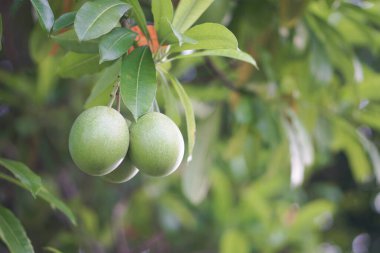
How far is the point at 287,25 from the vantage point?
4.54 ft

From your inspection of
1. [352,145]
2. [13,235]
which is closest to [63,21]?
[13,235]

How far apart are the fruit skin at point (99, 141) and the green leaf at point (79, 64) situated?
0.22 m

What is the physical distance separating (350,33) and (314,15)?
294mm

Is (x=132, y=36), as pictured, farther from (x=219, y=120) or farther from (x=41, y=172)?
(x=41, y=172)

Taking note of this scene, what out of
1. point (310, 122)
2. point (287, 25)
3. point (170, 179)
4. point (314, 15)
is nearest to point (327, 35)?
point (314, 15)

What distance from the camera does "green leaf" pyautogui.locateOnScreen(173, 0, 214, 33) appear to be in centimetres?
90

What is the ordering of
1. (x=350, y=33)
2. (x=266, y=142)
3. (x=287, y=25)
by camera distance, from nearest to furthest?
1. (x=287, y=25)
2. (x=266, y=142)
3. (x=350, y=33)

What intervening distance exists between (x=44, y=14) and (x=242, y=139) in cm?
106

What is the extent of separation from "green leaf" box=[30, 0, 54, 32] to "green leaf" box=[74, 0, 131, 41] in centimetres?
4

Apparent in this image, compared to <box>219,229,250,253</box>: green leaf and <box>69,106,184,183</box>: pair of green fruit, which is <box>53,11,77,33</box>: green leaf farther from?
<box>219,229,250,253</box>: green leaf

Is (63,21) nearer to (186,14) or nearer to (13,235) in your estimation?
(186,14)

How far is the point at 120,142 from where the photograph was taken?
2.39 feet

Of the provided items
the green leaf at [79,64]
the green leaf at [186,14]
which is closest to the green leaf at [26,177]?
the green leaf at [79,64]

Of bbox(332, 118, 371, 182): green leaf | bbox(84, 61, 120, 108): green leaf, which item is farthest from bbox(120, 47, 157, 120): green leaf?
bbox(332, 118, 371, 182): green leaf
